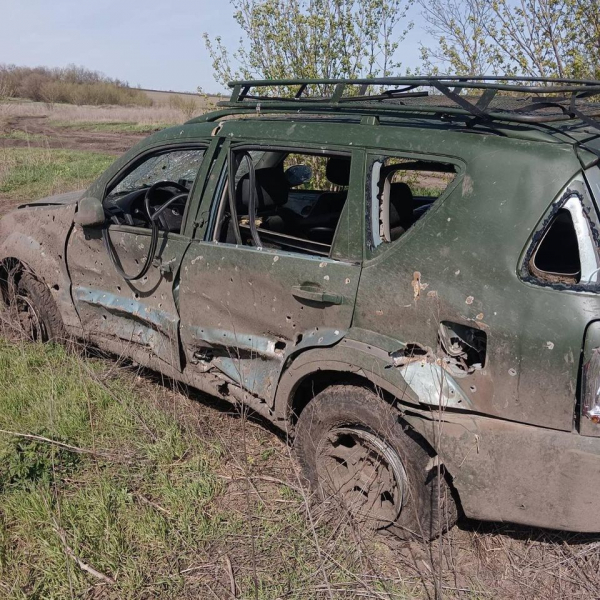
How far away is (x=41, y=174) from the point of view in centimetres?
1267

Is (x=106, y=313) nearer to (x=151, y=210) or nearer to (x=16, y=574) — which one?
(x=151, y=210)

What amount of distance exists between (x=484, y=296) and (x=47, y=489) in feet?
7.29

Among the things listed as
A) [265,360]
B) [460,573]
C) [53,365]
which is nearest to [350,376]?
[265,360]

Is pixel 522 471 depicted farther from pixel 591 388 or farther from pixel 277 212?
pixel 277 212

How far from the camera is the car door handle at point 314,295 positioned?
2723 mm

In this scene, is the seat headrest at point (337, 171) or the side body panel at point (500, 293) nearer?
the side body panel at point (500, 293)

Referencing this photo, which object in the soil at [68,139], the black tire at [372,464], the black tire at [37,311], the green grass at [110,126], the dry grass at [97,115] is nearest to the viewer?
the black tire at [372,464]

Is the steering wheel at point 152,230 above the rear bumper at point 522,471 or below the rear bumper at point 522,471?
above

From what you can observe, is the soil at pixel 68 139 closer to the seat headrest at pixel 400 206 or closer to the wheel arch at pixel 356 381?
the seat headrest at pixel 400 206

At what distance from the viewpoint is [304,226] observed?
3.85m

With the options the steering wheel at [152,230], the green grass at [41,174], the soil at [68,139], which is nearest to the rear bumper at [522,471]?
the steering wheel at [152,230]

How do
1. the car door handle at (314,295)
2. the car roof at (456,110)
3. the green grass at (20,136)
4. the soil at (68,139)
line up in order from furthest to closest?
the green grass at (20,136)
the soil at (68,139)
the car door handle at (314,295)
the car roof at (456,110)

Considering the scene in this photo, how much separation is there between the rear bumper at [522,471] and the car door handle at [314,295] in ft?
2.07

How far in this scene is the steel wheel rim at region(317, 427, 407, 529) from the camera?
8.77 feet
